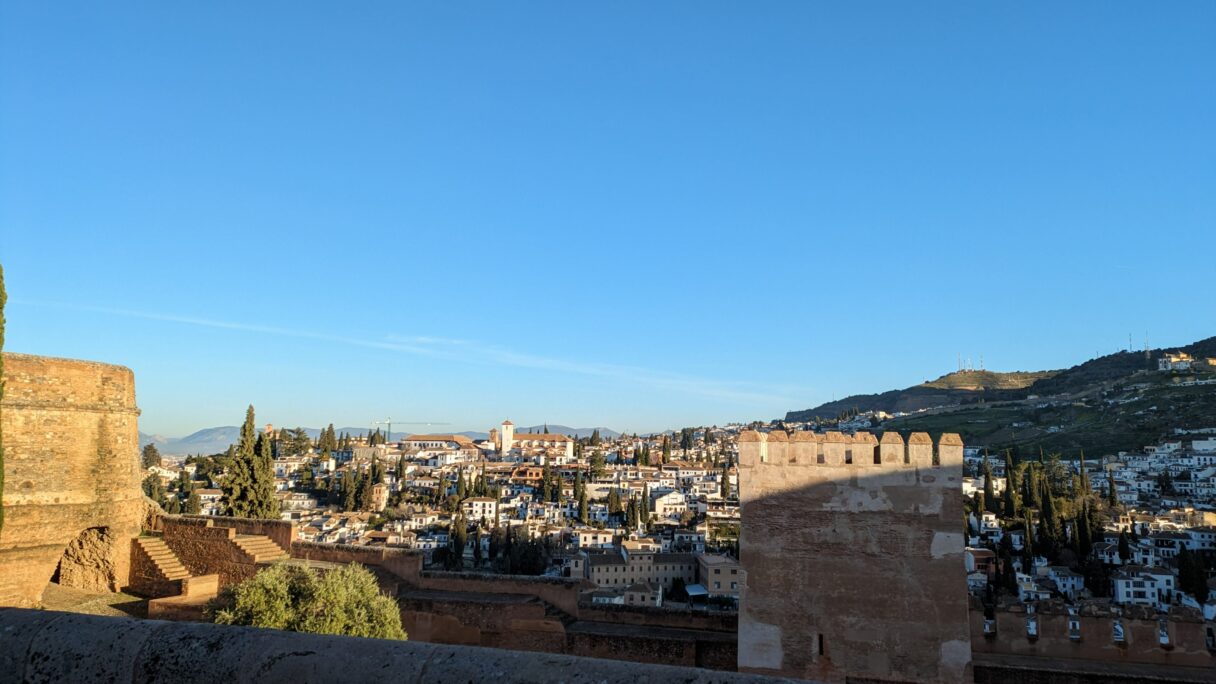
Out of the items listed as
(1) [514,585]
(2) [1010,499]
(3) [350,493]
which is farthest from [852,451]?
(3) [350,493]

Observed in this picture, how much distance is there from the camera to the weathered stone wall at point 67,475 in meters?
13.7

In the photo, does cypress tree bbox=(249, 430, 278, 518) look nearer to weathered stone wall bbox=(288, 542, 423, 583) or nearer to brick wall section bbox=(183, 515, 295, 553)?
brick wall section bbox=(183, 515, 295, 553)

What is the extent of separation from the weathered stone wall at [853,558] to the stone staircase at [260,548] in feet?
34.5

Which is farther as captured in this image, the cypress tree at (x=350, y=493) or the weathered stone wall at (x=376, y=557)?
the cypress tree at (x=350, y=493)

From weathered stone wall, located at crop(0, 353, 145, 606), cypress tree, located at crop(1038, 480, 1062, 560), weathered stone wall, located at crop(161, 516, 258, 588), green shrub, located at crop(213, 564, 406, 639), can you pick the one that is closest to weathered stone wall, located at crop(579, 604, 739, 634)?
green shrub, located at crop(213, 564, 406, 639)

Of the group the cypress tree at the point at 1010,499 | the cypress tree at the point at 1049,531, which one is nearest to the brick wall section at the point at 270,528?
the cypress tree at the point at 1049,531

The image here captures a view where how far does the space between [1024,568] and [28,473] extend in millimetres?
61515

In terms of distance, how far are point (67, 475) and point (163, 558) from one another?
96.2 inches

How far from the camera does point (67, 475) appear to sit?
14531 mm

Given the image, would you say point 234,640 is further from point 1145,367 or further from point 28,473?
point 1145,367

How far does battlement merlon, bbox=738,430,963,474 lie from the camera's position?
7477 millimetres

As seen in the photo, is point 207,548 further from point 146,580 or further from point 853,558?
point 853,558

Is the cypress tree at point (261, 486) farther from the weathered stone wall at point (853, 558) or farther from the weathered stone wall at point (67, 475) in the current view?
the weathered stone wall at point (853, 558)

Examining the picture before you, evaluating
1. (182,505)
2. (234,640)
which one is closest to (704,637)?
(234,640)
